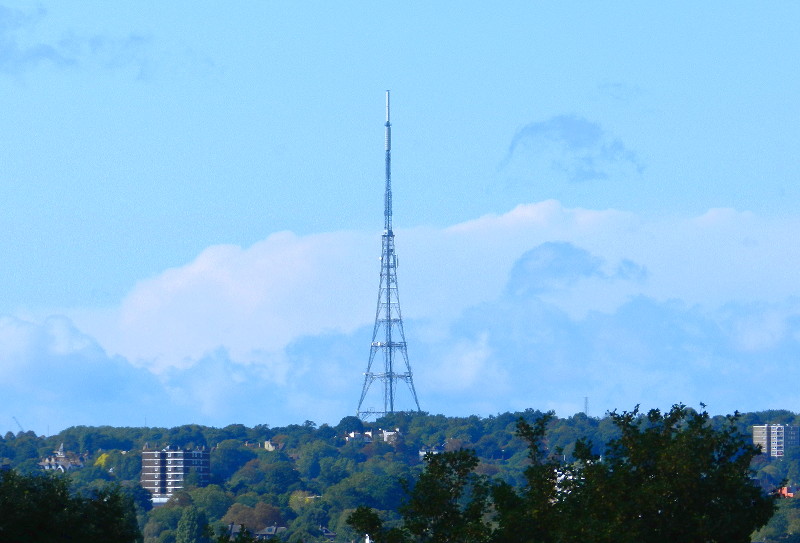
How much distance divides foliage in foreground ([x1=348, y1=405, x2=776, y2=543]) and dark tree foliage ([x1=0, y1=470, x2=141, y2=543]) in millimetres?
8768

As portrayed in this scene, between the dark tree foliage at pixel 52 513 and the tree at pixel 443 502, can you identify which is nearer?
the tree at pixel 443 502

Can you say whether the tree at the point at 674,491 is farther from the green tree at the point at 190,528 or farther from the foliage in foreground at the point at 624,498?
the green tree at the point at 190,528

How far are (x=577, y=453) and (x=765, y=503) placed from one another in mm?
5603

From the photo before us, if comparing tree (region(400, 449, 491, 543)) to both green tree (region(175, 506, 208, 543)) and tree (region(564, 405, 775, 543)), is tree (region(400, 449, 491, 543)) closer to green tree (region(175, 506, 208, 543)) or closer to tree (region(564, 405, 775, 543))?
tree (region(564, 405, 775, 543))

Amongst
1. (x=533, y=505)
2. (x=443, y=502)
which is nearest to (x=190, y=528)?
(x=443, y=502)

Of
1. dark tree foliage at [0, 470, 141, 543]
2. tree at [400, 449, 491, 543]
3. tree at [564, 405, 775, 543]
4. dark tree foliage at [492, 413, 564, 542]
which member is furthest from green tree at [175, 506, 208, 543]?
tree at [564, 405, 775, 543]

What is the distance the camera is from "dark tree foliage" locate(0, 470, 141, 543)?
54.1 m

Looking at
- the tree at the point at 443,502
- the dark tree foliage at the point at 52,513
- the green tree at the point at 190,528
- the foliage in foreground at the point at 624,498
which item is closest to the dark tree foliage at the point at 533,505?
the foliage in foreground at the point at 624,498

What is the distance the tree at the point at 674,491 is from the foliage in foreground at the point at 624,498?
0.03m

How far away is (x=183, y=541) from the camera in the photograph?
601 feet

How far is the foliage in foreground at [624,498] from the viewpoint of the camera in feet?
170

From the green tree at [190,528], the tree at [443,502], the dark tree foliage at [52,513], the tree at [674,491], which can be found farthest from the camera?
the green tree at [190,528]

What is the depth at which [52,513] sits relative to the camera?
55.8 meters

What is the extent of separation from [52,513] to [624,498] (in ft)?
55.4
